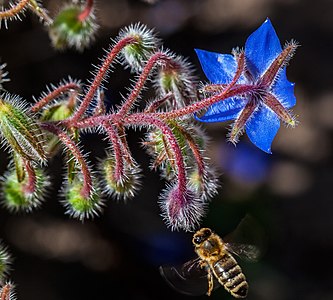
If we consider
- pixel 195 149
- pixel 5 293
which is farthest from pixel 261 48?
pixel 5 293

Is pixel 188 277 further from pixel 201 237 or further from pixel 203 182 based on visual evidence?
pixel 203 182

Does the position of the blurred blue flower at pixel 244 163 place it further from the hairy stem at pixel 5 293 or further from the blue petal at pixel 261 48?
the hairy stem at pixel 5 293

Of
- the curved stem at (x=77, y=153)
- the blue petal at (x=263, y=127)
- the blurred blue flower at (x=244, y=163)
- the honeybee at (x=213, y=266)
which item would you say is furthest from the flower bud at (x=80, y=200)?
the blurred blue flower at (x=244, y=163)

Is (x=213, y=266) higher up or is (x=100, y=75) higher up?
(x=100, y=75)

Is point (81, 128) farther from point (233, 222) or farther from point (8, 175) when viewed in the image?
point (233, 222)

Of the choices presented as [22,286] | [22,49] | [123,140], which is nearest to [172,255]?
[22,286]

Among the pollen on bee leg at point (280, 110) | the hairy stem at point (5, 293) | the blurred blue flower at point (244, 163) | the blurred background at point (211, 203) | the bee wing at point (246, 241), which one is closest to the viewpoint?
the hairy stem at point (5, 293)
